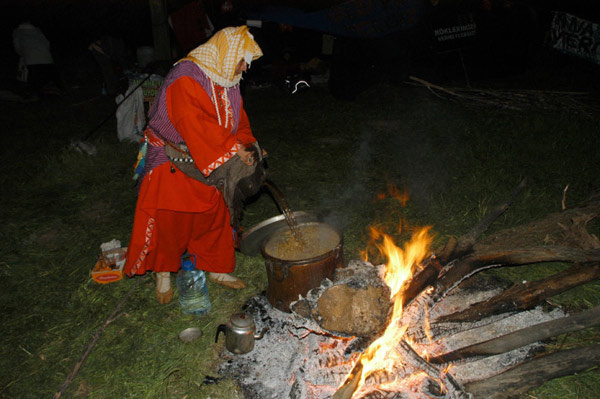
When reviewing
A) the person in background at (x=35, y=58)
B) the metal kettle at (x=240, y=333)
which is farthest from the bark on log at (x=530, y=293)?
the person in background at (x=35, y=58)

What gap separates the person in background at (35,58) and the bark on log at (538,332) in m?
12.7

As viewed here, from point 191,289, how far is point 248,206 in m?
2.01

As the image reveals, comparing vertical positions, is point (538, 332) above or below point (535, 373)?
above

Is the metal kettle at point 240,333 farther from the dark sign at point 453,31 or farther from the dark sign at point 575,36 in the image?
the dark sign at point 575,36

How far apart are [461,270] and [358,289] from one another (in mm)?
812

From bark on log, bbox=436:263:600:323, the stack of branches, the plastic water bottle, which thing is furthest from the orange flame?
the stack of branches

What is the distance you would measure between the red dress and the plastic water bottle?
75 mm

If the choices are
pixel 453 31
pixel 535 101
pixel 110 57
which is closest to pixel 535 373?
pixel 535 101

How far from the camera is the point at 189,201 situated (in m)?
2.99

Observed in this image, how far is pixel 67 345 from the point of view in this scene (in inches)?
125

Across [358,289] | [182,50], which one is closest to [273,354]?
[358,289]

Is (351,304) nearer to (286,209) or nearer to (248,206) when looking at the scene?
(286,209)

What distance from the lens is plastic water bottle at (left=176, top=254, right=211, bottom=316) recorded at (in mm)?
3406

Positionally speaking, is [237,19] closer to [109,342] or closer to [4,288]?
[4,288]
